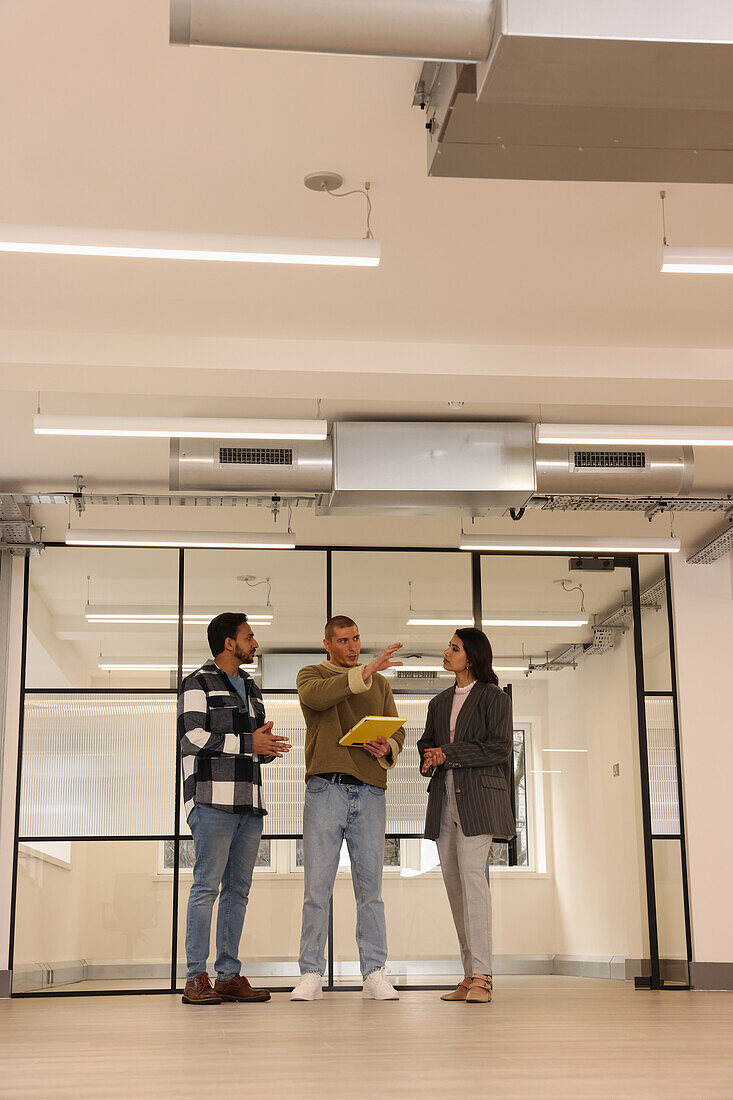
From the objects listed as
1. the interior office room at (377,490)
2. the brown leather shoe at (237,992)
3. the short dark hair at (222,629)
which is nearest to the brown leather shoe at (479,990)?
the interior office room at (377,490)

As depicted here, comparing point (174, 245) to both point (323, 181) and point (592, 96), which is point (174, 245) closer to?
point (323, 181)

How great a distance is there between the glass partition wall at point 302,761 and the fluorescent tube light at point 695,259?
3.85 meters

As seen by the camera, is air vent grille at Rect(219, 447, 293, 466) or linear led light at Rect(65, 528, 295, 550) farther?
linear led light at Rect(65, 528, 295, 550)

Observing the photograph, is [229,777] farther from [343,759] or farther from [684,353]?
[684,353]

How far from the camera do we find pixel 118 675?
23.0ft

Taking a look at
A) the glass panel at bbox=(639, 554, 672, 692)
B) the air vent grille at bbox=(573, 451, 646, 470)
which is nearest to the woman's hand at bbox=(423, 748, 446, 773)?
the air vent grille at bbox=(573, 451, 646, 470)

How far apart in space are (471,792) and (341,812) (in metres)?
→ 0.54

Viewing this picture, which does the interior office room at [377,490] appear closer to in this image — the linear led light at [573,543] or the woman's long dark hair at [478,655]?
the linear led light at [573,543]

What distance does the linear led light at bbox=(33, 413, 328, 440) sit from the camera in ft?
16.2

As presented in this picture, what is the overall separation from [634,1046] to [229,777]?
2049 millimetres

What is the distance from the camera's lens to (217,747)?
15.6 ft

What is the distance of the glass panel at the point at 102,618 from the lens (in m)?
7.02

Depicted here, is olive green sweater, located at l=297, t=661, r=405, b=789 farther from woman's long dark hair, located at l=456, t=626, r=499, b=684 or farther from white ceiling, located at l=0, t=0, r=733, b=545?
white ceiling, located at l=0, t=0, r=733, b=545

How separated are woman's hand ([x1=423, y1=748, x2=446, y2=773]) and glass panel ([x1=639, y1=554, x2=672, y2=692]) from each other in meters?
2.84
